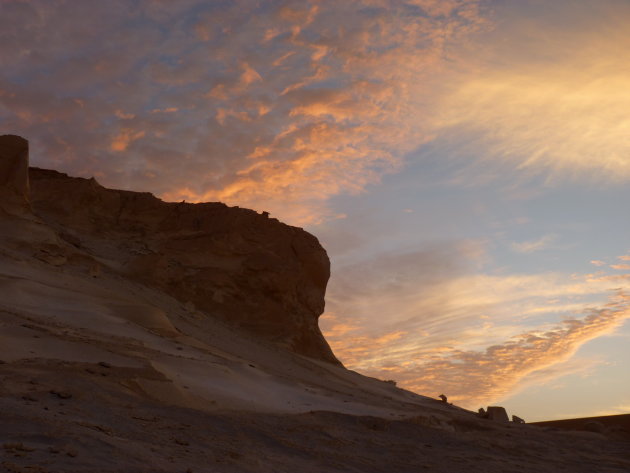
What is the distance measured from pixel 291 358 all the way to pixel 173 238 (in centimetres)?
723

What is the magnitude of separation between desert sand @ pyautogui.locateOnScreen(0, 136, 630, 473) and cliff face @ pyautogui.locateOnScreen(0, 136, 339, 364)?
0.06 metres

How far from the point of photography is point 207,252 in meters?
23.6

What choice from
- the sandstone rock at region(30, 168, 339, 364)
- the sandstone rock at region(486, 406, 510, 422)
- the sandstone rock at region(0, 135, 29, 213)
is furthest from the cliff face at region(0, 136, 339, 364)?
the sandstone rock at region(486, 406, 510, 422)

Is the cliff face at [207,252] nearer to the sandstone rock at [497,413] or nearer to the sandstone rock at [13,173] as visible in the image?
the sandstone rock at [13,173]

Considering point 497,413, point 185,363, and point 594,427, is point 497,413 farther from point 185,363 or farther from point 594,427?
point 185,363

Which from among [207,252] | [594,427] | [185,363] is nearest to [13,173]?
[207,252]

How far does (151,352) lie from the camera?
10562mm

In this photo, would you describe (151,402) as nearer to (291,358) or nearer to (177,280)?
(291,358)

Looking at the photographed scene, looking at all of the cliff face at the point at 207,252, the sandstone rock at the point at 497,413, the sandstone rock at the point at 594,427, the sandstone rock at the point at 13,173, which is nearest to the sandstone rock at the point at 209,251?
the cliff face at the point at 207,252

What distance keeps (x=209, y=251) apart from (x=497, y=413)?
12.1 meters

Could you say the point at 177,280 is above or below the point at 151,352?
above

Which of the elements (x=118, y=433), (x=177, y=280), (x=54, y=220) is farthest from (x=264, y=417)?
(x=54, y=220)

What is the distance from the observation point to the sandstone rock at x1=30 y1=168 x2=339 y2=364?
2195cm

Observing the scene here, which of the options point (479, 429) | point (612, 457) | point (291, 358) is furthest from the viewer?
point (291, 358)
